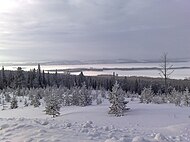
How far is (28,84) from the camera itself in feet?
323

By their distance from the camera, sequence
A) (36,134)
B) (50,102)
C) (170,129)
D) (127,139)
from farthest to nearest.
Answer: (50,102), (170,129), (36,134), (127,139)

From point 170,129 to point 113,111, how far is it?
37.2 feet

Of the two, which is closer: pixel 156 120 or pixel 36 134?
pixel 36 134

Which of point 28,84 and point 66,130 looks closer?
point 66,130

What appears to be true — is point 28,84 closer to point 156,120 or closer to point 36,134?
point 156,120

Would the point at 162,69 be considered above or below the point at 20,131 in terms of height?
above

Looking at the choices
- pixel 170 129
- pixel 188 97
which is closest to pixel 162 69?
pixel 188 97

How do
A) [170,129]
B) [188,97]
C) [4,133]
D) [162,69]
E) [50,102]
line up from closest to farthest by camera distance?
[4,133]
[170,129]
[50,102]
[188,97]
[162,69]

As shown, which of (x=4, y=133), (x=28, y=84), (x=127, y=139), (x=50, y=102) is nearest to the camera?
(x=127, y=139)

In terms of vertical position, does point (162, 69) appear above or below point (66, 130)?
above

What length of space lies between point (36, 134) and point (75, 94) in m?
31.1

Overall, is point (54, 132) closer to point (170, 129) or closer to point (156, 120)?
point (170, 129)

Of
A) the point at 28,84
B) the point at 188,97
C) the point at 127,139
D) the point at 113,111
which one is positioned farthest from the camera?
the point at 28,84

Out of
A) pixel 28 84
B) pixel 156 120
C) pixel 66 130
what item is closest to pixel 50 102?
pixel 156 120
